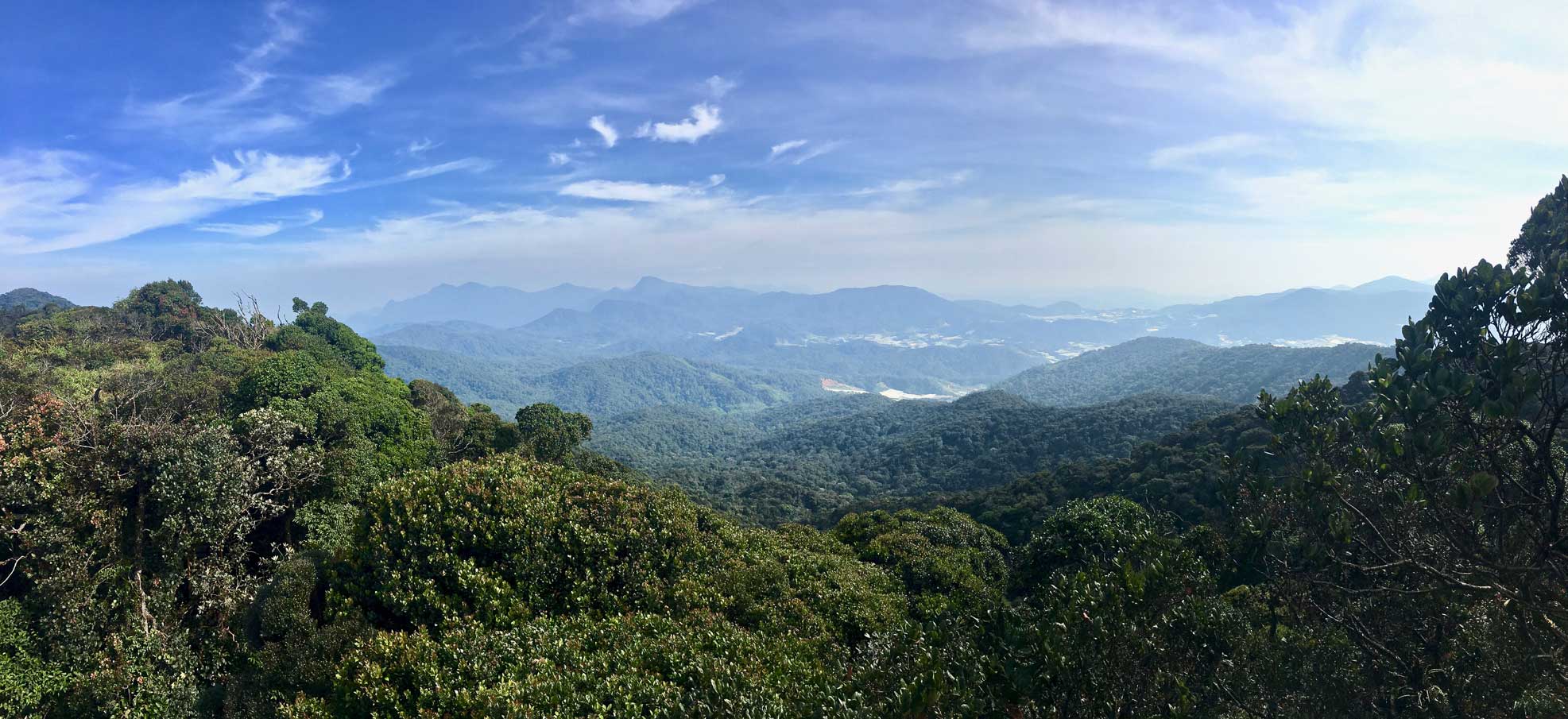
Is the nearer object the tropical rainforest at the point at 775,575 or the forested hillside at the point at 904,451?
the tropical rainforest at the point at 775,575

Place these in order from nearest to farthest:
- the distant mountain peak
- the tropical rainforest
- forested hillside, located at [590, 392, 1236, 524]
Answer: the tropical rainforest < forested hillside, located at [590, 392, 1236, 524] < the distant mountain peak

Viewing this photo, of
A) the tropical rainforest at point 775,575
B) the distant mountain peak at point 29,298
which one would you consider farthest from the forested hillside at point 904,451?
the distant mountain peak at point 29,298

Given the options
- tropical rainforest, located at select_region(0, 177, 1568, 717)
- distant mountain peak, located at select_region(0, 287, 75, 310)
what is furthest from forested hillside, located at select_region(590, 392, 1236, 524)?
distant mountain peak, located at select_region(0, 287, 75, 310)

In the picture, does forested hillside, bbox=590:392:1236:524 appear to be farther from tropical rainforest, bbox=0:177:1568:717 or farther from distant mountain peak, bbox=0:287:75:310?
distant mountain peak, bbox=0:287:75:310

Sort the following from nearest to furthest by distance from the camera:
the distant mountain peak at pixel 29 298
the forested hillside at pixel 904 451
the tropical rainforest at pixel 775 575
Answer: the tropical rainforest at pixel 775 575 → the forested hillside at pixel 904 451 → the distant mountain peak at pixel 29 298

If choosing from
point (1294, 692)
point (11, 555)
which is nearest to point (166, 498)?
point (11, 555)

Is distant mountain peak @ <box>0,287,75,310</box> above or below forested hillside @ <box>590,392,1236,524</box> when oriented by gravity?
above

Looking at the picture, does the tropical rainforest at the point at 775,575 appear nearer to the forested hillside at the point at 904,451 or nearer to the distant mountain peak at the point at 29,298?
the forested hillside at the point at 904,451
